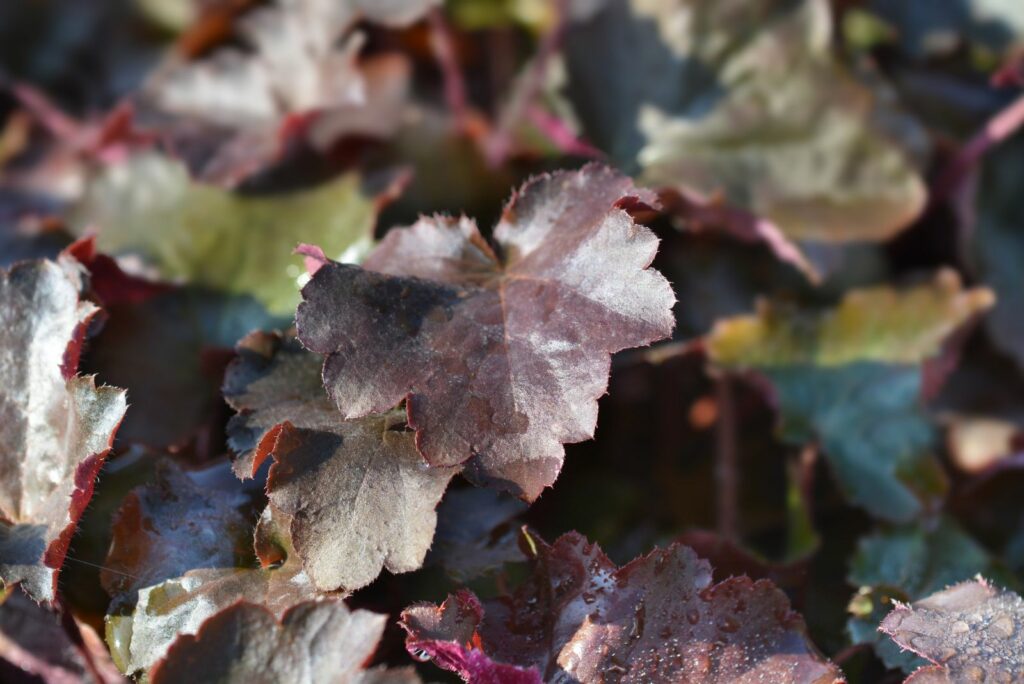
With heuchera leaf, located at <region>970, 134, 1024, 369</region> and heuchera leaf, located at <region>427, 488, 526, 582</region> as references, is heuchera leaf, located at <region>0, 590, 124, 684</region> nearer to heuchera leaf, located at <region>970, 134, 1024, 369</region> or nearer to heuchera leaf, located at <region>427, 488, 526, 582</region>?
heuchera leaf, located at <region>427, 488, 526, 582</region>

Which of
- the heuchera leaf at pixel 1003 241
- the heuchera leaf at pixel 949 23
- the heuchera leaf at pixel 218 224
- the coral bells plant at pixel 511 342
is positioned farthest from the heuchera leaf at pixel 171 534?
the heuchera leaf at pixel 949 23

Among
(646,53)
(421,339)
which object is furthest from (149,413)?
(646,53)

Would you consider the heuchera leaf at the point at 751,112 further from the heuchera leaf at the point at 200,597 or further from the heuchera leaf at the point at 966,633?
the heuchera leaf at the point at 200,597

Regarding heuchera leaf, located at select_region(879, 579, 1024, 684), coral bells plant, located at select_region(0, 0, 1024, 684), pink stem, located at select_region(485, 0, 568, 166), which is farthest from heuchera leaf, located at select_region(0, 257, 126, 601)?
heuchera leaf, located at select_region(879, 579, 1024, 684)

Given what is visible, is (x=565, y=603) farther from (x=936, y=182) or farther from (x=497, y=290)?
(x=936, y=182)

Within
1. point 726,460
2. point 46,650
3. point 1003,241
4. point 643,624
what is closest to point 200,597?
point 46,650

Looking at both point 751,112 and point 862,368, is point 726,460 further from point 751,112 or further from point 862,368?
point 751,112
